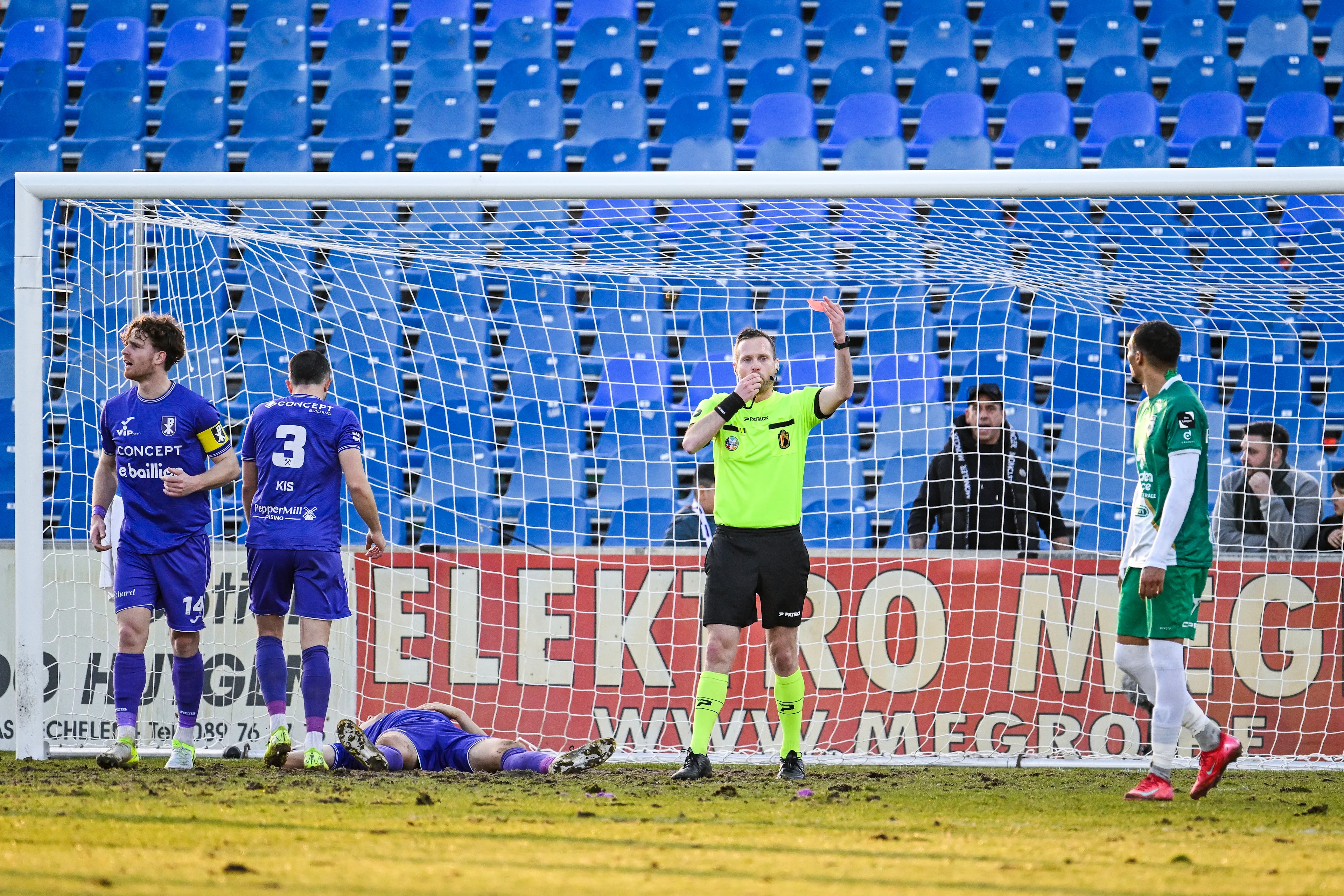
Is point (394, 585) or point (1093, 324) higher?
point (1093, 324)

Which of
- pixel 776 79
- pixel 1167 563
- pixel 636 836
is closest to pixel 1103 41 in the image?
pixel 776 79

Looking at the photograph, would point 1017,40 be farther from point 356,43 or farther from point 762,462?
point 762,462

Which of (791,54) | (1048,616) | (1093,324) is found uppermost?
(791,54)

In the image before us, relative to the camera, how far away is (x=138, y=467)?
15.9 feet

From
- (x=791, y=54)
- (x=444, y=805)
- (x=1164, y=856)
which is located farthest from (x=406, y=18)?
(x=1164, y=856)

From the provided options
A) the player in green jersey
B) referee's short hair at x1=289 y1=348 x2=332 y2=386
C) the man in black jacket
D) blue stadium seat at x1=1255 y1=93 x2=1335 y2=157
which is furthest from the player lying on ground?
blue stadium seat at x1=1255 y1=93 x2=1335 y2=157

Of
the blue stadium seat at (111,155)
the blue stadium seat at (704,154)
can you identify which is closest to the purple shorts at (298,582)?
the blue stadium seat at (704,154)

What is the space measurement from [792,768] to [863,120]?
6.79 meters

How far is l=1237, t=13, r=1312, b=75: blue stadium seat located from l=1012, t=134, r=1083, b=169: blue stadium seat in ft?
6.44

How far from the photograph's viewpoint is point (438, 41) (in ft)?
36.1

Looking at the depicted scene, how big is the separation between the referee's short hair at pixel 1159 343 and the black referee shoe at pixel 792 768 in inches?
77.4

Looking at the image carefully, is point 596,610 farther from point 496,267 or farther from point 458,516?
point 496,267

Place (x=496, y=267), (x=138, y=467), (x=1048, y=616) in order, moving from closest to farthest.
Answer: (x=138, y=467) → (x=1048, y=616) → (x=496, y=267)

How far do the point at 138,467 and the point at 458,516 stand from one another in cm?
328
